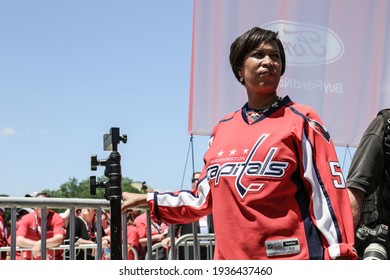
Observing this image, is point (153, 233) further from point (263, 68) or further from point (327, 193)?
point (327, 193)

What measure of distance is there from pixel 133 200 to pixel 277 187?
1039 mm

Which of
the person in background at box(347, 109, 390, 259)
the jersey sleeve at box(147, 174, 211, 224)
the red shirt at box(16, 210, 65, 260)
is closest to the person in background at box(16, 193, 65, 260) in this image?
the red shirt at box(16, 210, 65, 260)

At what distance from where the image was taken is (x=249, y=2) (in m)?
6.96

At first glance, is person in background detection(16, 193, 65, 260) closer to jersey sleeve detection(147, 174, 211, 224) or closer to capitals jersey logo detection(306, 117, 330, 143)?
jersey sleeve detection(147, 174, 211, 224)

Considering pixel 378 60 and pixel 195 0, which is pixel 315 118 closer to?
pixel 195 0

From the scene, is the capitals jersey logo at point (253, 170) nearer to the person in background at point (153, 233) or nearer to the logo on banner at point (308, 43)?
the person in background at point (153, 233)

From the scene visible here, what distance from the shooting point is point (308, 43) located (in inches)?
280

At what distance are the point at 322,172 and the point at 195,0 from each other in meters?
4.69

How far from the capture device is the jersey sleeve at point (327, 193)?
2.27 metres

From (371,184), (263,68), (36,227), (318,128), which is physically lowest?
(36,227)

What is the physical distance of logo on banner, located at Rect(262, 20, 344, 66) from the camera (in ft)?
23.0

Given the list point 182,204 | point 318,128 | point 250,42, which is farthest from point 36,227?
point 318,128

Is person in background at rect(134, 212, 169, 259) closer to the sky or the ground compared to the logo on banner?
closer to the ground

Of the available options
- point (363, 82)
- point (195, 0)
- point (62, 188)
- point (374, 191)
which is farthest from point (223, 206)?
point (62, 188)
